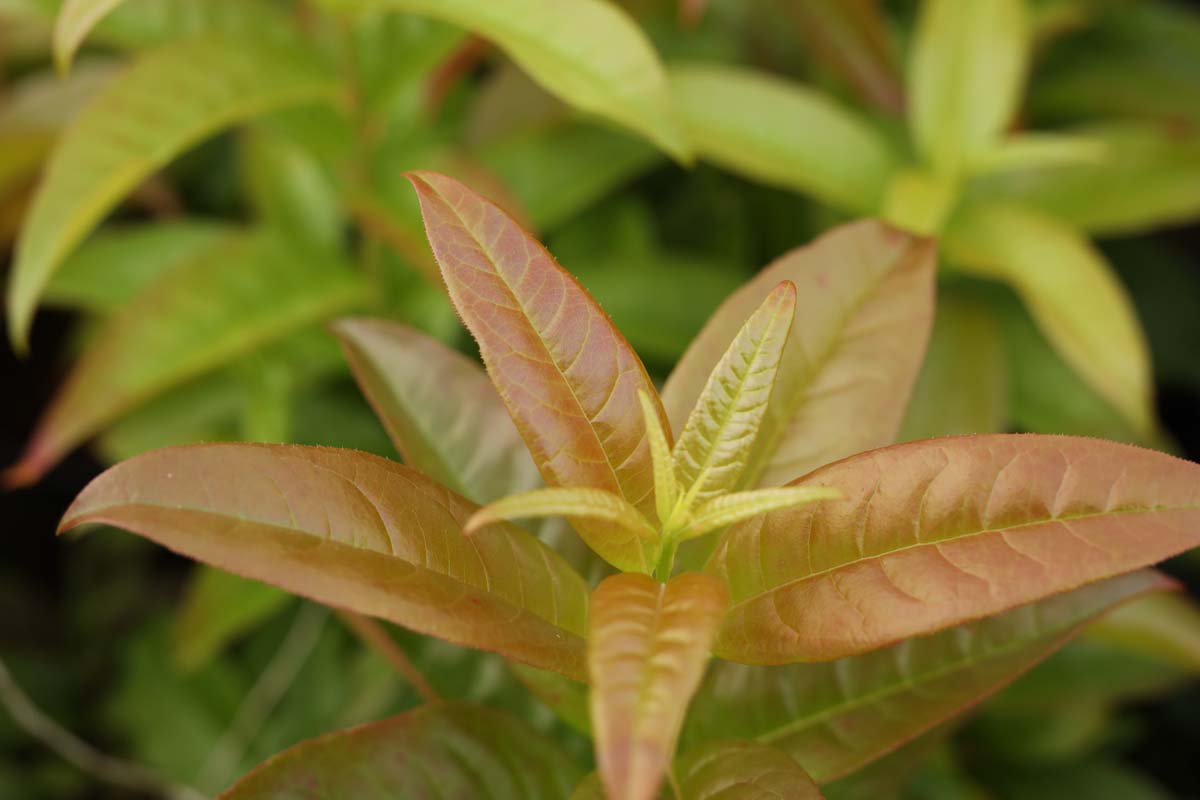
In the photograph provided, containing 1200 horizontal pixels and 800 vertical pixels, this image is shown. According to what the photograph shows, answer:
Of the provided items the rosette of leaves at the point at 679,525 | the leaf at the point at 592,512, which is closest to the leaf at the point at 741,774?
the rosette of leaves at the point at 679,525

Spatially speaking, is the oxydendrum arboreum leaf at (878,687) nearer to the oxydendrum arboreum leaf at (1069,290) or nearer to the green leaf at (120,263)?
the oxydendrum arboreum leaf at (1069,290)

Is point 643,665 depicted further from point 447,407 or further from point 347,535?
point 447,407

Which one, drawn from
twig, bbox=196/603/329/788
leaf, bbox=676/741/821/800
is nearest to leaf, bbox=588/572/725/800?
leaf, bbox=676/741/821/800

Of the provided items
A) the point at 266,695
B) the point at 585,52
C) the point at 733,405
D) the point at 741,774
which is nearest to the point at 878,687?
the point at 741,774

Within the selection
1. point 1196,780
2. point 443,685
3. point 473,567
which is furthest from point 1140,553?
point 1196,780

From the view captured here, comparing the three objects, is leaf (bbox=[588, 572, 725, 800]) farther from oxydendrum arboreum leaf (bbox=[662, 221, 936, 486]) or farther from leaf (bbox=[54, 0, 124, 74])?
leaf (bbox=[54, 0, 124, 74])

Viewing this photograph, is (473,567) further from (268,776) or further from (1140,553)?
(1140,553)
